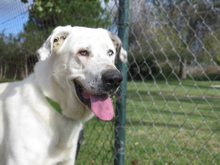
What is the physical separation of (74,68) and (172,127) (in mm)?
3824

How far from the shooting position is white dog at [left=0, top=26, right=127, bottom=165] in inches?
68.7

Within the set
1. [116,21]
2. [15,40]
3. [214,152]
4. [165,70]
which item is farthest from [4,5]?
[165,70]

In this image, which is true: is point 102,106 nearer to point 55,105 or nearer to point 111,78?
point 111,78

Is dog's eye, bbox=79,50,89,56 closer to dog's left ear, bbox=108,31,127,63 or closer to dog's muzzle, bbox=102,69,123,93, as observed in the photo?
dog's muzzle, bbox=102,69,123,93

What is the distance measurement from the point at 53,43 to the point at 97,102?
655mm

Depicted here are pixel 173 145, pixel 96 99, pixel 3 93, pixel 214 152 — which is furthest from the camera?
pixel 173 145

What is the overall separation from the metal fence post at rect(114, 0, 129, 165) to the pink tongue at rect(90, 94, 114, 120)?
66cm

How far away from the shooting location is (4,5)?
4227 millimetres

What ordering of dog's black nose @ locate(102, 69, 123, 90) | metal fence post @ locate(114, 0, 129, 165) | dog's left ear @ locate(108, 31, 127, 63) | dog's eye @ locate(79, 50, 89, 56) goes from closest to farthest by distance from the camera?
dog's black nose @ locate(102, 69, 123, 90) < dog's eye @ locate(79, 50, 89, 56) < dog's left ear @ locate(108, 31, 127, 63) < metal fence post @ locate(114, 0, 129, 165)

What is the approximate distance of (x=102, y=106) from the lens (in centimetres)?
184

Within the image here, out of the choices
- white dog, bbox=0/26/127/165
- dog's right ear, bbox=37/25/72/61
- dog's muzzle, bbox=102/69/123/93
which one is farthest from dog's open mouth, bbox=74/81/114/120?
dog's right ear, bbox=37/25/72/61

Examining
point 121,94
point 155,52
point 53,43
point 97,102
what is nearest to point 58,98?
point 97,102

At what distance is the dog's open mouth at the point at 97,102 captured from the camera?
5.91ft

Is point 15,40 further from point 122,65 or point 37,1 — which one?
point 122,65
